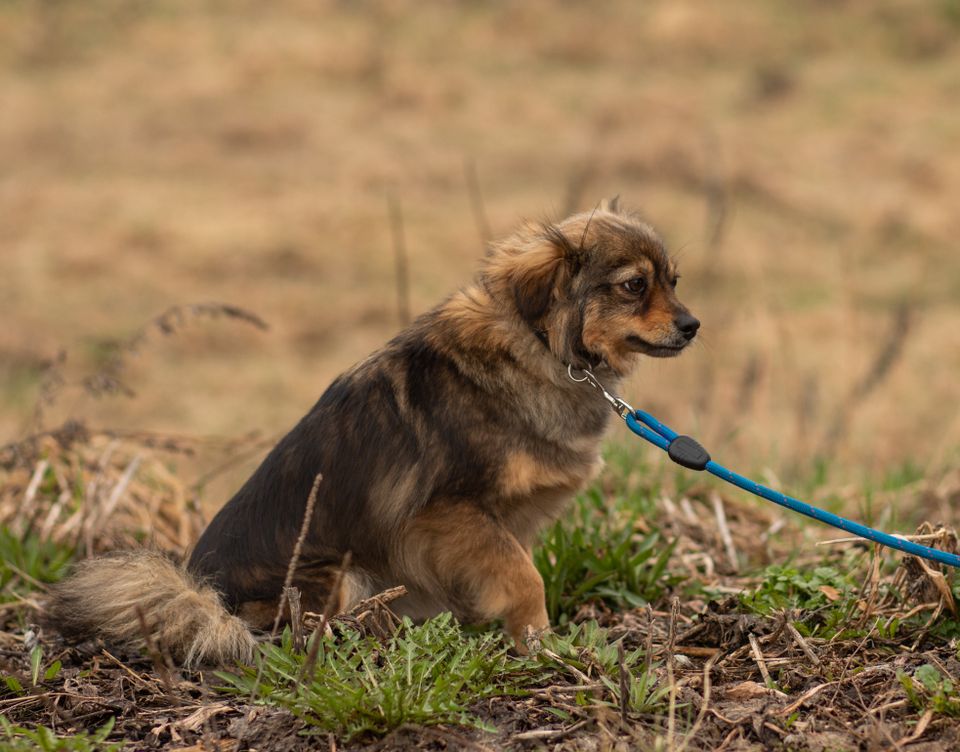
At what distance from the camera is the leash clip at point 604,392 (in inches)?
148

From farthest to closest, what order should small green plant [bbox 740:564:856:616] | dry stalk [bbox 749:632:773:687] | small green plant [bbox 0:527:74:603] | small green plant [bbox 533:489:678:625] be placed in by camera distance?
small green plant [bbox 0:527:74:603], small green plant [bbox 533:489:678:625], small green plant [bbox 740:564:856:616], dry stalk [bbox 749:632:773:687]

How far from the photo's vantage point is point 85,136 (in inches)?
595

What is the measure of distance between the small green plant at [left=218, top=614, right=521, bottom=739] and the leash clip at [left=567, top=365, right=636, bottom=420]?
2.81ft

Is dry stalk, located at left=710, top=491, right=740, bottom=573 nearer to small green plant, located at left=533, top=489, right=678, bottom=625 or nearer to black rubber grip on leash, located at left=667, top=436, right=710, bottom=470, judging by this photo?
small green plant, located at left=533, top=489, right=678, bottom=625

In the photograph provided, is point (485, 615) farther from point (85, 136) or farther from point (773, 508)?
point (85, 136)

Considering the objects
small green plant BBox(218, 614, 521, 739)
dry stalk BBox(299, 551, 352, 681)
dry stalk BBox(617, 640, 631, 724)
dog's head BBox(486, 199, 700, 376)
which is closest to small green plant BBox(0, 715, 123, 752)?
small green plant BBox(218, 614, 521, 739)

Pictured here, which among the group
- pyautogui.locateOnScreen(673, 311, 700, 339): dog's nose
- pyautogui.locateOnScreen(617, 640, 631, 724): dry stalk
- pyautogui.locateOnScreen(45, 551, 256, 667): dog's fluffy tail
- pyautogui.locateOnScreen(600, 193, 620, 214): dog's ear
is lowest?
pyautogui.locateOnScreen(45, 551, 256, 667): dog's fluffy tail

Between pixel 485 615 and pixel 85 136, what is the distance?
13029 mm

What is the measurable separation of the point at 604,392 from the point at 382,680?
1246 mm

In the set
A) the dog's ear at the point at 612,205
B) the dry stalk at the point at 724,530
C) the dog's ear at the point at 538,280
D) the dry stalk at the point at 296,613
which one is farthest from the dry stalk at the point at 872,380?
the dry stalk at the point at 296,613

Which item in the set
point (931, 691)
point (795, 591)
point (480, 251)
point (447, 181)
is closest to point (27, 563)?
point (795, 591)

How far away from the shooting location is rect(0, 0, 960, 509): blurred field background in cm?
1035

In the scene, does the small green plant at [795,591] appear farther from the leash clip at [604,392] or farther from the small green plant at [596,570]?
the leash clip at [604,392]

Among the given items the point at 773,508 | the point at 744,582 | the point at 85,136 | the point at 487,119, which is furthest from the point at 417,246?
the point at 744,582
